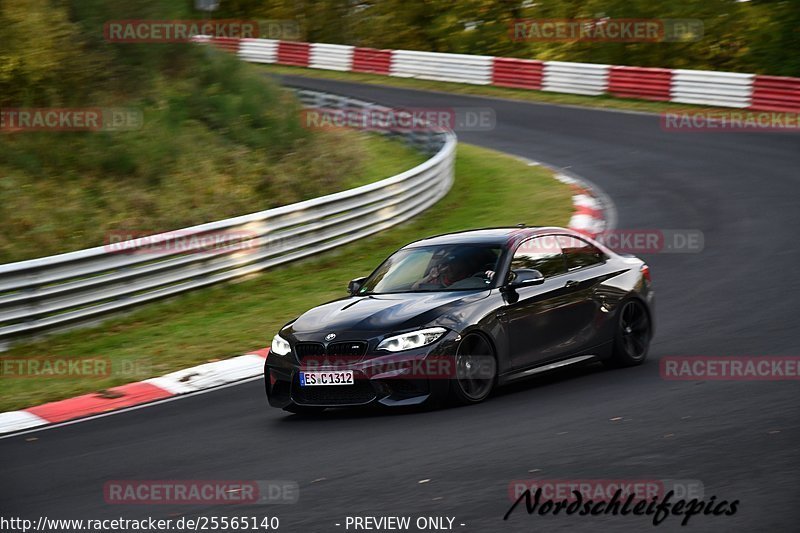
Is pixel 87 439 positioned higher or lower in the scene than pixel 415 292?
lower

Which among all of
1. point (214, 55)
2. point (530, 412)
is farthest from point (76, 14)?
point (530, 412)

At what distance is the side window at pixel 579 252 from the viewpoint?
1035 centimetres

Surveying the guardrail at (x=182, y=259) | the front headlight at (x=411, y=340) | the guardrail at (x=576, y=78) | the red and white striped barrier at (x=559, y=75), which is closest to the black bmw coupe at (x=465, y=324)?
the front headlight at (x=411, y=340)

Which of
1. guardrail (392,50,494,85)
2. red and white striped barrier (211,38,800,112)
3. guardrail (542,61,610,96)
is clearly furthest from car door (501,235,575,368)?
guardrail (392,50,494,85)

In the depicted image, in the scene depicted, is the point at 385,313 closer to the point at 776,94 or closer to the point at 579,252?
the point at 579,252

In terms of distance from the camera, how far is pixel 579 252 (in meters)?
10.5

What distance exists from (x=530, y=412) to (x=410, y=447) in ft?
4.15

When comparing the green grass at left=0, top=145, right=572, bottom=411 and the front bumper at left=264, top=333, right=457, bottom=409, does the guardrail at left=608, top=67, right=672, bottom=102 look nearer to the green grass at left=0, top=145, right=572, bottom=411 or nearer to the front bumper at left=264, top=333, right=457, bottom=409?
the green grass at left=0, top=145, right=572, bottom=411

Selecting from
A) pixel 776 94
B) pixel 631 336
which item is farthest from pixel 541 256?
pixel 776 94

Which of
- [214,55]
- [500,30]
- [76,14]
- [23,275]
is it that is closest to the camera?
[23,275]

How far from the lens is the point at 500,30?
46312 millimetres

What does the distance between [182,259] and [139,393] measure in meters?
4.37

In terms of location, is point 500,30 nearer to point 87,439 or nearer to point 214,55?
point 214,55

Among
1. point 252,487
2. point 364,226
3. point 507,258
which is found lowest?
point 364,226
